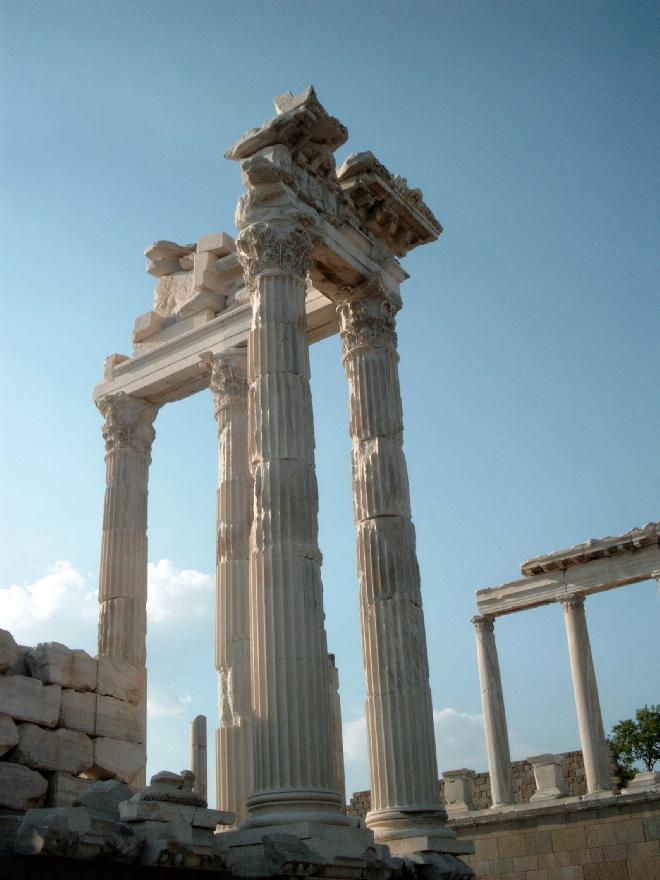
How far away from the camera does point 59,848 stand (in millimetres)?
11750

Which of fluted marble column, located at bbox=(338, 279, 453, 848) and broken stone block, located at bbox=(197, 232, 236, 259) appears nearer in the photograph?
fluted marble column, located at bbox=(338, 279, 453, 848)

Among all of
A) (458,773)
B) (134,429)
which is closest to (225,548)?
(134,429)

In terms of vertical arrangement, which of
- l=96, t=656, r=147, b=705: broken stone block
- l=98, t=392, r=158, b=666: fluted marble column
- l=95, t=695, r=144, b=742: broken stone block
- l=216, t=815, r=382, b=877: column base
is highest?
l=98, t=392, r=158, b=666: fluted marble column

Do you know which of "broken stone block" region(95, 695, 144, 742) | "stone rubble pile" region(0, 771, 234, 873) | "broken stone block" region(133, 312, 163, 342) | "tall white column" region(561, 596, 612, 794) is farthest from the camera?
"tall white column" region(561, 596, 612, 794)

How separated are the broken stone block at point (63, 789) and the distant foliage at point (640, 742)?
41.2 metres

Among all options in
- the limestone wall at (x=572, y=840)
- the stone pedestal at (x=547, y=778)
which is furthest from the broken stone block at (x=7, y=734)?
the stone pedestal at (x=547, y=778)

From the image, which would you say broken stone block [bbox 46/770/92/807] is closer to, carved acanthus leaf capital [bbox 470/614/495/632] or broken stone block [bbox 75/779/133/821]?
broken stone block [bbox 75/779/133/821]

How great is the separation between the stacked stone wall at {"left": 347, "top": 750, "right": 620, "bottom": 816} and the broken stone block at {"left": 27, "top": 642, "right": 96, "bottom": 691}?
21.9 meters

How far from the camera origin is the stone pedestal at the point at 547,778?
30.9 metres

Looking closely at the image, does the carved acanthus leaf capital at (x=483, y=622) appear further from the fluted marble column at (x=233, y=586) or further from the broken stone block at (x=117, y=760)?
the broken stone block at (x=117, y=760)

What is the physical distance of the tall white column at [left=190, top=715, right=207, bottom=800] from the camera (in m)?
25.9

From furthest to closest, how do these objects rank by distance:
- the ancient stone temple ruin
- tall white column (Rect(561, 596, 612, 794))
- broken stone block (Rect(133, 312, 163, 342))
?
tall white column (Rect(561, 596, 612, 794)) → broken stone block (Rect(133, 312, 163, 342)) → the ancient stone temple ruin

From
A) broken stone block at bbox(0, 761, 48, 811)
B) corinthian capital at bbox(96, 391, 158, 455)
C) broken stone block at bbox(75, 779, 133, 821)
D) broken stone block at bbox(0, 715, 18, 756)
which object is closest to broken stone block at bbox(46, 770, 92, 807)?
broken stone block at bbox(0, 761, 48, 811)

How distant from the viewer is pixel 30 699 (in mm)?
15297
